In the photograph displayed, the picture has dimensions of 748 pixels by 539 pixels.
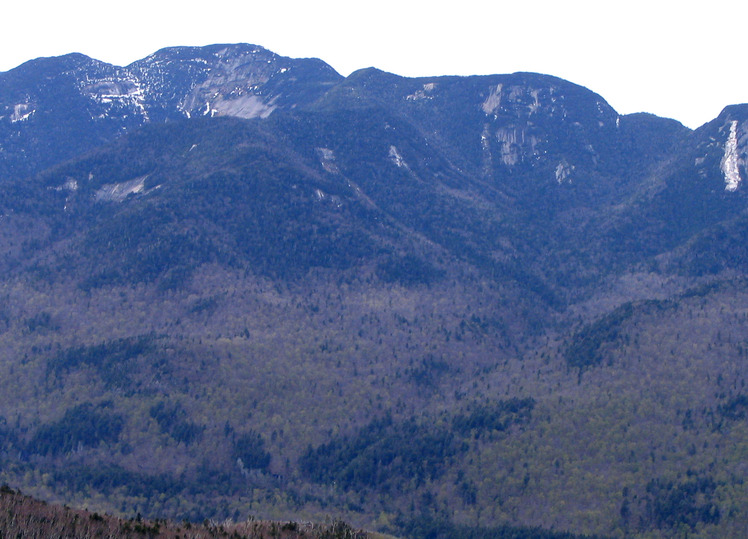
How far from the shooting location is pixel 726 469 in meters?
169

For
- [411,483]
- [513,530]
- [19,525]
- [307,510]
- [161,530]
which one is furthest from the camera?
[411,483]

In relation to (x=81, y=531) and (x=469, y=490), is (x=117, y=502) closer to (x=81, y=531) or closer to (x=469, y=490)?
(x=469, y=490)

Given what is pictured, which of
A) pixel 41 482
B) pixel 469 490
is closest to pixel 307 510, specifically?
pixel 469 490

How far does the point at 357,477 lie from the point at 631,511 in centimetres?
5817

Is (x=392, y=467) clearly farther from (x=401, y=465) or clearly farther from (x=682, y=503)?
(x=682, y=503)

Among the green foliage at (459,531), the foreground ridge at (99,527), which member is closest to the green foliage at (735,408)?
the green foliage at (459,531)

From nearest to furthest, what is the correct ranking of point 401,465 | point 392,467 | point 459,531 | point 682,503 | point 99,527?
1. point 99,527
2. point 459,531
3. point 682,503
4. point 401,465
5. point 392,467

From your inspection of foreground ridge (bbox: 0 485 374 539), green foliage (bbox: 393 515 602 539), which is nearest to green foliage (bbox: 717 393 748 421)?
green foliage (bbox: 393 515 602 539)

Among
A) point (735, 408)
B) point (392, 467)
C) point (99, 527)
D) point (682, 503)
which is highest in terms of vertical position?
point (99, 527)

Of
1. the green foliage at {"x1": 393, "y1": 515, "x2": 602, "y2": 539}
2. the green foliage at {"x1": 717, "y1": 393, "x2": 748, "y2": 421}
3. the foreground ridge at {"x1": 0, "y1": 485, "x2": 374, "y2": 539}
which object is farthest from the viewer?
the green foliage at {"x1": 717, "y1": 393, "x2": 748, "y2": 421}

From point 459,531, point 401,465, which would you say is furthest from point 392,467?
point 459,531

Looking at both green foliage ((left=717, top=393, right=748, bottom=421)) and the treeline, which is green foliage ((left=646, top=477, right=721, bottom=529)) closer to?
green foliage ((left=717, top=393, right=748, bottom=421))

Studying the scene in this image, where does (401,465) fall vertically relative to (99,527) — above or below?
below

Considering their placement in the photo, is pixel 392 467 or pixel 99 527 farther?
pixel 392 467
